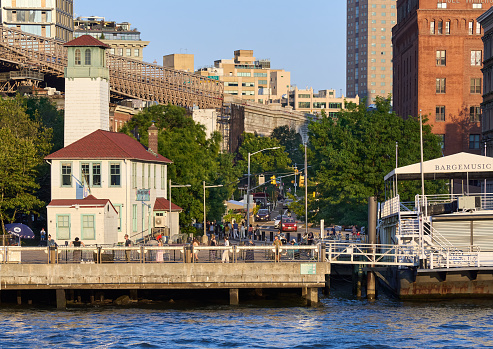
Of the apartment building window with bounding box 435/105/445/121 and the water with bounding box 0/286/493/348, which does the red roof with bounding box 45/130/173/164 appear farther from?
the apartment building window with bounding box 435/105/445/121

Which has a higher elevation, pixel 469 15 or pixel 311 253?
pixel 469 15

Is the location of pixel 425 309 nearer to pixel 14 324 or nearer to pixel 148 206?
pixel 14 324

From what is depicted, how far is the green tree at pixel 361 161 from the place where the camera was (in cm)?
7969

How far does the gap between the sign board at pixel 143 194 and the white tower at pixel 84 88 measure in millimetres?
7291

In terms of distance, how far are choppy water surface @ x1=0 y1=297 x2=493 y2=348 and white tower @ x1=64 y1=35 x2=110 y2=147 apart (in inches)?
1181

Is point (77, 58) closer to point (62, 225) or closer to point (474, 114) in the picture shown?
point (62, 225)

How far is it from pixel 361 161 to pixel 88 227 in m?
29.0

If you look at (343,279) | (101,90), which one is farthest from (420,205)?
(101,90)

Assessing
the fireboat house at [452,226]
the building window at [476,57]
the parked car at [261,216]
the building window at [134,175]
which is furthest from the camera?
the parked car at [261,216]

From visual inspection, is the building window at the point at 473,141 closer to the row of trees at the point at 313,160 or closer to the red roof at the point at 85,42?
the row of trees at the point at 313,160

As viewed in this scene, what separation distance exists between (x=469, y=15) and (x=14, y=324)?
10070 centimetres

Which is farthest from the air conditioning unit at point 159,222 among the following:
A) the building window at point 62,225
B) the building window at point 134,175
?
the building window at point 62,225

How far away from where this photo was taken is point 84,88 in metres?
75.7

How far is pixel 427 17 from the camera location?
131m
